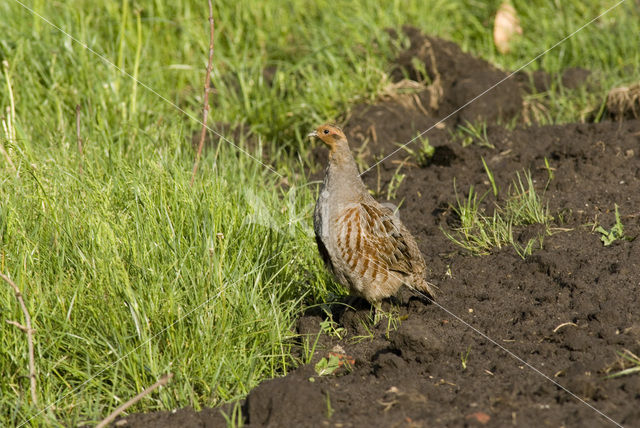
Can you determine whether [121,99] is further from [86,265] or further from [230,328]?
[230,328]

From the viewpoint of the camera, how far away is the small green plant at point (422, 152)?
6.01 m

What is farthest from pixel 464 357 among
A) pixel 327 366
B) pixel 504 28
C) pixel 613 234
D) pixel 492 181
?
pixel 504 28

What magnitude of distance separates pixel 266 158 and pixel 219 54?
1.60m

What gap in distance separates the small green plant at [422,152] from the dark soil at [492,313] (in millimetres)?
48

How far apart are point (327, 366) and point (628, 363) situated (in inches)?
52.8

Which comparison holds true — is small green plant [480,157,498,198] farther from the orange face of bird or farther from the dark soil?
the orange face of bird

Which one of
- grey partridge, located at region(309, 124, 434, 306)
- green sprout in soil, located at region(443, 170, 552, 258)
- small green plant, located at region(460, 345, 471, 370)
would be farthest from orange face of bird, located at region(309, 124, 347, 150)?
small green plant, located at region(460, 345, 471, 370)

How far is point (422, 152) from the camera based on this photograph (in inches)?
240

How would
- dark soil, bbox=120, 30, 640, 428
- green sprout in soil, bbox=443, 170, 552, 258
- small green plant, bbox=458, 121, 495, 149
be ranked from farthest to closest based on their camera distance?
small green plant, bbox=458, 121, 495, 149 < green sprout in soil, bbox=443, 170, 552, 258 < dark soil, bbox=120, 30, 640, 428

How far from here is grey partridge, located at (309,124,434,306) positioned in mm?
4105

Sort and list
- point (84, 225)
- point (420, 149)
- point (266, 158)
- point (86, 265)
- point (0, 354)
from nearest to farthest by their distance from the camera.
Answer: point (0, 354)
point (86, 265)
point (84, 225)
point (420, 149)
point (266, 158)

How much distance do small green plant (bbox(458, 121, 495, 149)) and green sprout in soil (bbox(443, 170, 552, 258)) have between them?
0.72m

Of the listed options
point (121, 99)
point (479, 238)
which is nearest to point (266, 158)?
point (121, 99)

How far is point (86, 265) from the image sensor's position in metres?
3.92
